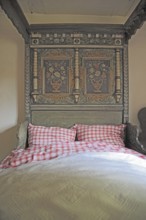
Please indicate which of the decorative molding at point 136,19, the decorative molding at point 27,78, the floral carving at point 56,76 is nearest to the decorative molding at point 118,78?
the decorative molding at point 136,19

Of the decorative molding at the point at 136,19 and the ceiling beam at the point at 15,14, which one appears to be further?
the decorative molding at the point at 136,19

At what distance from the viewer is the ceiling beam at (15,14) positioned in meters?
2.33

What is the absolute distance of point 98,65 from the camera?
11.6 ft

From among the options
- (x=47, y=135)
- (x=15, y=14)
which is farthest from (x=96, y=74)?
(x=15, y=14)

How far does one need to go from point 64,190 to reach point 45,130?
76.4 inches

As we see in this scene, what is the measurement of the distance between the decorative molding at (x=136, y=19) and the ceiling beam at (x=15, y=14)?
1136mm

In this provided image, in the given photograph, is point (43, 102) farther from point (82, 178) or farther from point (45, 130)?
Answer: point (82, 178)

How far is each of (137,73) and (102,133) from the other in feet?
3.44

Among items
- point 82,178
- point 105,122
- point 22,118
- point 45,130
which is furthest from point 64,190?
point 22,118

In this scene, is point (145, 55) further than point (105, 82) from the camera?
Yes

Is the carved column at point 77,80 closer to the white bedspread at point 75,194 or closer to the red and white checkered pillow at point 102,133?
the red and white checkered pillow at point 102,133

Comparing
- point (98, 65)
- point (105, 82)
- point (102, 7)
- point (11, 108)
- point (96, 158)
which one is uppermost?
point (102, 7)

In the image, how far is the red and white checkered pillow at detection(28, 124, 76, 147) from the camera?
126 inches

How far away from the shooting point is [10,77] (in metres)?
3.72
